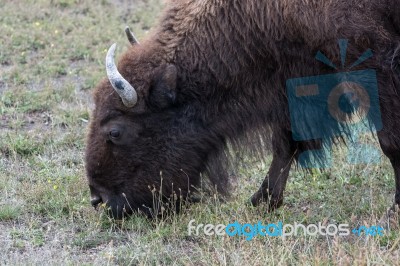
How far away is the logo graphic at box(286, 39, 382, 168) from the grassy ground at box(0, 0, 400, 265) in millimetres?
604

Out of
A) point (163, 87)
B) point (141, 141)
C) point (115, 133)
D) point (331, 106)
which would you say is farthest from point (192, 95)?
point (331, 106)

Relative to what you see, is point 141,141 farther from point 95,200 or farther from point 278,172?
point 278,172

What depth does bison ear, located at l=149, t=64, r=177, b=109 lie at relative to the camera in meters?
6.25

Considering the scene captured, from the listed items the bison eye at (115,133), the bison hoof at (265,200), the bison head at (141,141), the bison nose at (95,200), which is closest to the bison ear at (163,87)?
the bison head at (141,141)

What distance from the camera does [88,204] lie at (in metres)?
6.75

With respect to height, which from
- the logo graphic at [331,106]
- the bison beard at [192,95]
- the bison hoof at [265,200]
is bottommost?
the bison hoof at [265,200]

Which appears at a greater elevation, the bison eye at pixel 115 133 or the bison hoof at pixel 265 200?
the bison eye at pixel 115 133

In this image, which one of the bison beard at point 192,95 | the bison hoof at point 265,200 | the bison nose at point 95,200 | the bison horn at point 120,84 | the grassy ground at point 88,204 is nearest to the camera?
the grassy ground at point 88,204

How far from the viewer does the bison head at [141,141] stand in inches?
248

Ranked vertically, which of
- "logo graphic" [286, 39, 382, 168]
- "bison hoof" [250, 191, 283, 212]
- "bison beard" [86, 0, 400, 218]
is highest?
"bison beard" [86, 0, 400, 218]

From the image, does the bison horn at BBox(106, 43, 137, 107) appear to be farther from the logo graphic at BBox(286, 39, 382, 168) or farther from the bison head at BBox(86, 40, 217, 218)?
the logo graphic at BBox(286, 39, 382, 168)

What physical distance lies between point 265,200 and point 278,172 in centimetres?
32

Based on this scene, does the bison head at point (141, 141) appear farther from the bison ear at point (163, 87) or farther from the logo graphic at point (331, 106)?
the logo graphic at point (331, 106)

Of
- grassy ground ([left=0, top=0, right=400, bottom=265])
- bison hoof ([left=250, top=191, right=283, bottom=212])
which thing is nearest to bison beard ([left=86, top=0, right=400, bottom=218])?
grassy ground ([left=0, top=0, right=400, bottom=265])
